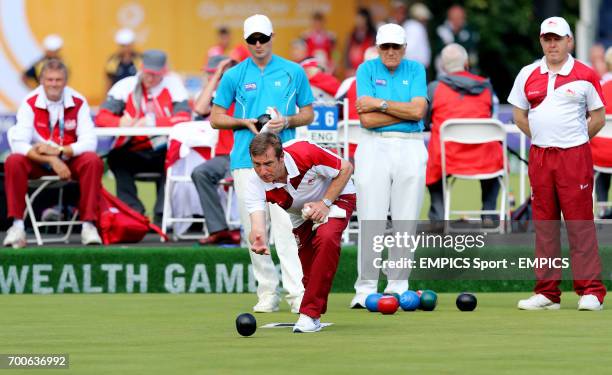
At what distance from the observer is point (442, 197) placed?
12.9m

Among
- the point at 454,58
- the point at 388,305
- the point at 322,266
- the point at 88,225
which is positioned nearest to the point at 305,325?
the point at 322,266

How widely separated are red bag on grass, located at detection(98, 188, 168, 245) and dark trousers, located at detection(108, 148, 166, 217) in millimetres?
779

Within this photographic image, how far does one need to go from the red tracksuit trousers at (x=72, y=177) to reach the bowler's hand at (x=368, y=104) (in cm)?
277

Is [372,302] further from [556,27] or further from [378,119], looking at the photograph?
[556,27]

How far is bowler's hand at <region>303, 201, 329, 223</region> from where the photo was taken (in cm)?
864

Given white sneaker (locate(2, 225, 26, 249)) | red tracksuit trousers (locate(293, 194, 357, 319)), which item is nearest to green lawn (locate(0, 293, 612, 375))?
red tracksuit trousers (locate(293, 194, 357, 319))

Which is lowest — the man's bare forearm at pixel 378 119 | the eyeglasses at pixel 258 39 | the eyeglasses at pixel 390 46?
the man's bare forearm at pixel 378 119

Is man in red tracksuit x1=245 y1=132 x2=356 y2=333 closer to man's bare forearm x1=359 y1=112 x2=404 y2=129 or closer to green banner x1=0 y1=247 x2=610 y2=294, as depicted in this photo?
man's bare forearm x1=359 y1=112 x2=404 y2=129

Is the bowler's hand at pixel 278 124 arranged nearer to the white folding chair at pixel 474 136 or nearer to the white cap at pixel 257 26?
the white cap at pixel 257 26

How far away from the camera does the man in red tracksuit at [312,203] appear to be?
337 inches

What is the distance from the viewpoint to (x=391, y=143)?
1030cm

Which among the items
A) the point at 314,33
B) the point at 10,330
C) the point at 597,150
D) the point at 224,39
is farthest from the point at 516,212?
the point at 314,33

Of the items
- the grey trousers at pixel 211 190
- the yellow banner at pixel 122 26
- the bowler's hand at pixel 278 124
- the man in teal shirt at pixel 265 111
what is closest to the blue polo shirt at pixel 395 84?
the man in teal shirt at pixel 265 111

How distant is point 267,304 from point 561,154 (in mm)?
1997
